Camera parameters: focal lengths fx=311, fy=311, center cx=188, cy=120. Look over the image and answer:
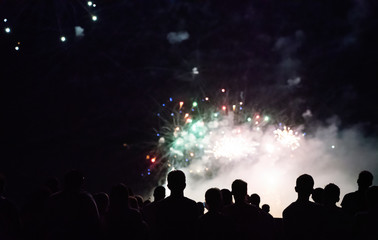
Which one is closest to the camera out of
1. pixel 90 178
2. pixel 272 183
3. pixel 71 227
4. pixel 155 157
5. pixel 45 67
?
pixel 71 227

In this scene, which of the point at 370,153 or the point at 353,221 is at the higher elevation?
the point at 370,153

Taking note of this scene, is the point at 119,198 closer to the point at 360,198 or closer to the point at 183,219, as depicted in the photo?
the point at 183,219

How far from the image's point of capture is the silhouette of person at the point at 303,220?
4.35m

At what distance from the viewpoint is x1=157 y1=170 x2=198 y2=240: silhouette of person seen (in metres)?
4.12

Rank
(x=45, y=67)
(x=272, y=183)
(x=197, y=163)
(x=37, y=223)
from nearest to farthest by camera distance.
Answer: (x=37, y=223) → (x=45, y=67) → (x=272, y=183) → (x=197, y=163)

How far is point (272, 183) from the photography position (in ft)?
107

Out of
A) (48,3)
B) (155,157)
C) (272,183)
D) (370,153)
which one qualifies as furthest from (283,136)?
(48,3)

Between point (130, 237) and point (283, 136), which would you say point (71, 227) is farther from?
point (283, 136)

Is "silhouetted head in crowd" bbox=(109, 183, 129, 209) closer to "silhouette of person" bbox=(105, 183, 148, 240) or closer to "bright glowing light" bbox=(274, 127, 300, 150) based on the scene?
"silhouette of person" bbox=(105, 183, 148, 240)

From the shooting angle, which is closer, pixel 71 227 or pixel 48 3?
pixel 71 227

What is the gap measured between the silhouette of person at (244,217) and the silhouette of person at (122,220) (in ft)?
4.06

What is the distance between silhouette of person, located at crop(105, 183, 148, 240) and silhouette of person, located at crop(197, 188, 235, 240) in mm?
892

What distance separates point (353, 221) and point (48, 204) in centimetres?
424

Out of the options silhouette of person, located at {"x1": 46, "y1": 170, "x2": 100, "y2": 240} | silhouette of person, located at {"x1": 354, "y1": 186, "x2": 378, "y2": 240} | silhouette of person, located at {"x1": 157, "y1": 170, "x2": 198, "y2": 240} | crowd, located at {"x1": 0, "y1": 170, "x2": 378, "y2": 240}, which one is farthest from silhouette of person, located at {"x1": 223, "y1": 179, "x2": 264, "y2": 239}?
silhouette of person, located at {"x1": 46, "y1": 170, "x2": 100, "y2": 240}
